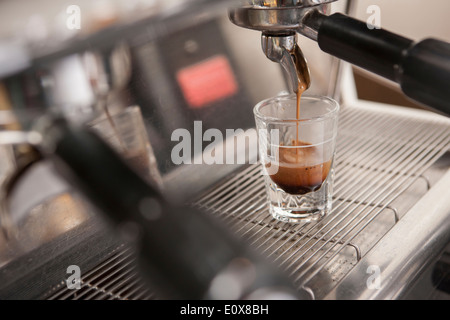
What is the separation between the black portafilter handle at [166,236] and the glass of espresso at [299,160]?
21cm

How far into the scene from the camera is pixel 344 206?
0.60m

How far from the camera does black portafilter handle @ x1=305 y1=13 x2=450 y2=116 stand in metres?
0.38

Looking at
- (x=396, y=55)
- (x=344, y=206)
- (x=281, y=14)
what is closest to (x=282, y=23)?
(x=281, y=14)

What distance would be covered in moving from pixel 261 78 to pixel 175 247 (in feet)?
1.61

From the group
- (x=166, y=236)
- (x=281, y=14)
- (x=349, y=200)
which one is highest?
(x=281, y=14)

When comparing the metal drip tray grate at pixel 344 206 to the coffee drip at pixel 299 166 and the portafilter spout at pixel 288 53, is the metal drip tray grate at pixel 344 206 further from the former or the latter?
the portafilter spout at pixel 288 53

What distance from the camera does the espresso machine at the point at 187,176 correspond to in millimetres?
337

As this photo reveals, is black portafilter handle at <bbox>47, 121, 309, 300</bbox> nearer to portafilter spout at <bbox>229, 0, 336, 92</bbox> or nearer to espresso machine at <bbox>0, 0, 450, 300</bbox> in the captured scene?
espresso machine at <bbox>0, 0, 450, 300</bbox>

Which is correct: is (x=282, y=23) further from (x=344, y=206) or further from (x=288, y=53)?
(x=344, y=206)

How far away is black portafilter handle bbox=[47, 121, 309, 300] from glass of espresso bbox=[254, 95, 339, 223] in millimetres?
206

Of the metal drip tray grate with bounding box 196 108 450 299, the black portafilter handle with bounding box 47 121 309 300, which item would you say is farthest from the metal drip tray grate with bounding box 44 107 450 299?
the black portafilter handle with bounding box 47 121 309 300

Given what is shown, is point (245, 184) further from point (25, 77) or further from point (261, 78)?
point (25, 77)

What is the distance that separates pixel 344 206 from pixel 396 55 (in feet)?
0.77

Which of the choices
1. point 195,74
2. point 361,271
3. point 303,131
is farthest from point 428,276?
point 195,74
